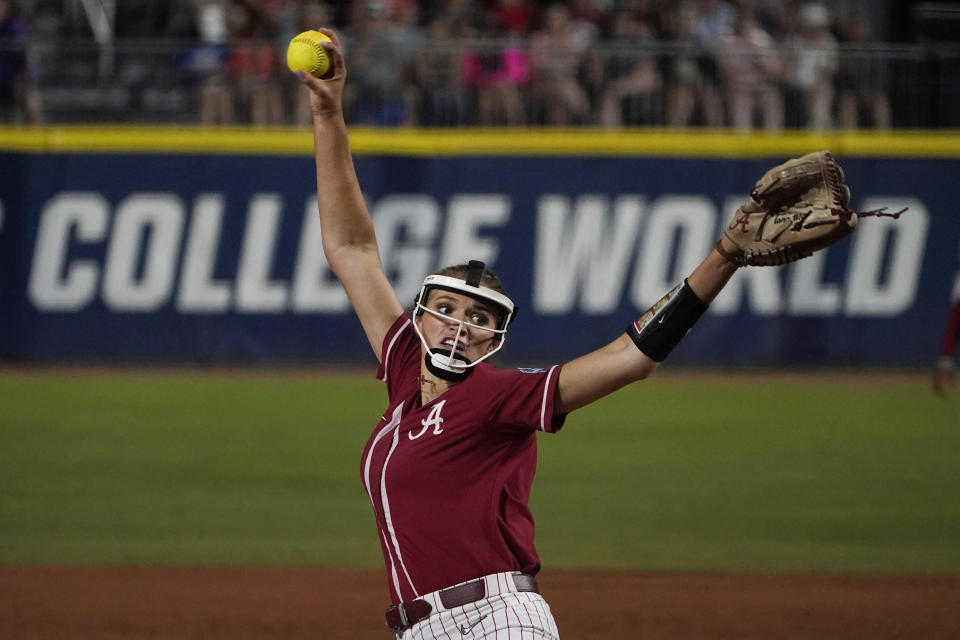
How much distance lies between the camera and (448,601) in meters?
3.54

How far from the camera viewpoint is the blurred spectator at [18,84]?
547 inches

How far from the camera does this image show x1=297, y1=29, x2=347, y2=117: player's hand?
412cm

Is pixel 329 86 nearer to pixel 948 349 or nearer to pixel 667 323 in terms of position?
pixel 667 323

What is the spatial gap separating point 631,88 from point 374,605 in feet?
28.9

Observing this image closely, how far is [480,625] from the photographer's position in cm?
352

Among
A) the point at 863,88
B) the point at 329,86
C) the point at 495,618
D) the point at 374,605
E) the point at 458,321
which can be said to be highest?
the point at 329,86

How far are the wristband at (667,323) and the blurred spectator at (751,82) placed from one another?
37.1 feet

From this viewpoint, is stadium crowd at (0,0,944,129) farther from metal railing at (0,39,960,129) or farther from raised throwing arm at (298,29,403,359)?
raised throwing arm at (298,29,403,359)

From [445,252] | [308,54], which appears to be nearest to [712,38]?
[445,252]

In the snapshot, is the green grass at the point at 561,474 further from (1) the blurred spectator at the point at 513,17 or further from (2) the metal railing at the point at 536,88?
(1) the blurred spectator at the point at 513,17

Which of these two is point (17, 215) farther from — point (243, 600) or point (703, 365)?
point (243, 600)

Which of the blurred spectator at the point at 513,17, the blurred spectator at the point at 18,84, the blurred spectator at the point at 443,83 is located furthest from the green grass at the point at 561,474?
the blurred spectator at the point at 513,17

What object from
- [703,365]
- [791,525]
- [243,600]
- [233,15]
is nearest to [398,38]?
[233,15]

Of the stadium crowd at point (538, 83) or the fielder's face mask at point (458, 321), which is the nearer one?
the fielder's face mask at point (458, 321)
